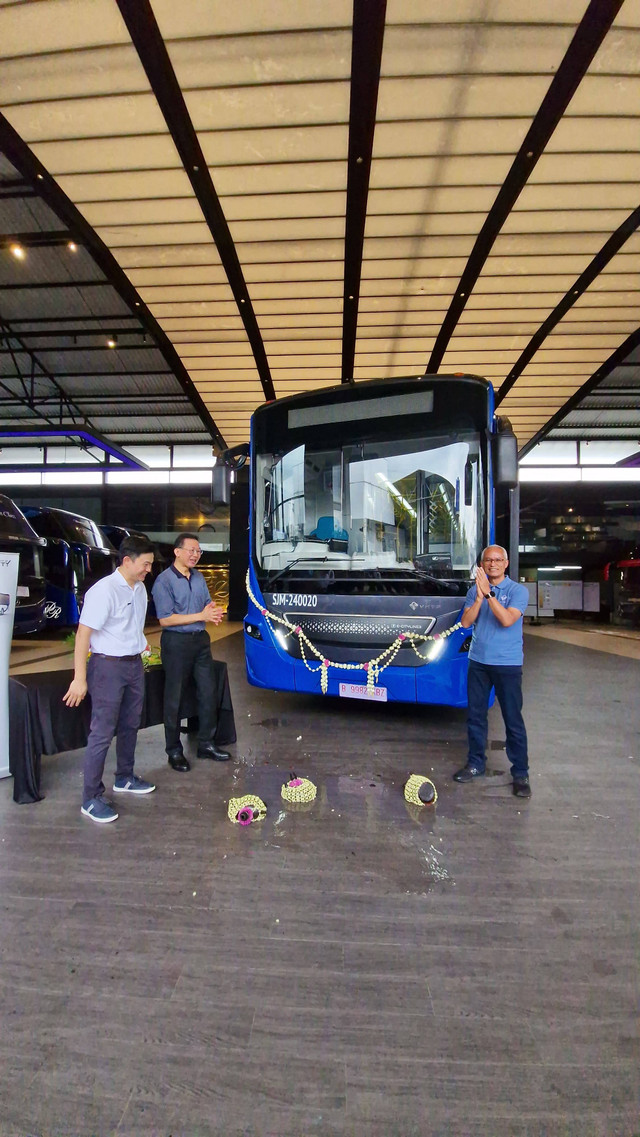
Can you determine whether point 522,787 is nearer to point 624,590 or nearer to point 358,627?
point 358,627

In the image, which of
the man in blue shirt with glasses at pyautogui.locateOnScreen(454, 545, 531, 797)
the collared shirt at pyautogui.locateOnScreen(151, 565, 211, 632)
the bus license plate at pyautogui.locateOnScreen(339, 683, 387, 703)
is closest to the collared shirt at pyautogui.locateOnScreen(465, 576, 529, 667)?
the man in blue shirt with glasses at pyautogui.locateOnScreen(454, 545, 531, 797)

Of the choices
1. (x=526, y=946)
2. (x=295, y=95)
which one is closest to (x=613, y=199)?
(x=295, y=95)

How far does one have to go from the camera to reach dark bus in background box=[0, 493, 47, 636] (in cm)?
724

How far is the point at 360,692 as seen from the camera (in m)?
4.37

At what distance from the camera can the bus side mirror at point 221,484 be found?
5125mm

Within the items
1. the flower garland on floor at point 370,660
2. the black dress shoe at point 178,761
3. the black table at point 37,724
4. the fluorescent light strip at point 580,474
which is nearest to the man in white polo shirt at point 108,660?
the black table at point 37,724

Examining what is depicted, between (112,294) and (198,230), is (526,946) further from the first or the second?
(112,294)

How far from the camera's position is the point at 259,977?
178cm

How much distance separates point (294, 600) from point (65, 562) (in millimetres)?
5856

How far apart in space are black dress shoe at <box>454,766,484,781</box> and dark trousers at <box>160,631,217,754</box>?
5.94ft

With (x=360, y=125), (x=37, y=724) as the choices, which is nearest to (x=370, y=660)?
(x=37, y=724)

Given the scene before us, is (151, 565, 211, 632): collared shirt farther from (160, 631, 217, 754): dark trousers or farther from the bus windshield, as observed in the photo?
the bus windshield

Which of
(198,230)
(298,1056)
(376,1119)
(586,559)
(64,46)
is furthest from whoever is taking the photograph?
(586,559)

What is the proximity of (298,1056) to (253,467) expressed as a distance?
4179 millimetres
